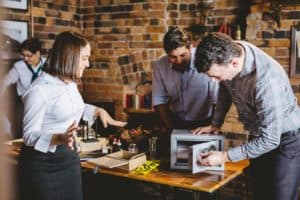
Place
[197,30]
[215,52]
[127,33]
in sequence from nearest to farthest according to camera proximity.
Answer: [215,52], [197,30], [127,33]

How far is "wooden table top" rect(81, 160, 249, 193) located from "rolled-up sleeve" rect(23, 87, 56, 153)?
60 cm

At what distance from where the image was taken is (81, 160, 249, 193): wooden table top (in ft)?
7.04

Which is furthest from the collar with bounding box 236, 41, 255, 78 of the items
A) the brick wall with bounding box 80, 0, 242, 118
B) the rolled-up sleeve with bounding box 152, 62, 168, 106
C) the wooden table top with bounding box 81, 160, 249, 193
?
the brick wall with bounding box 80, 0, 242, 118

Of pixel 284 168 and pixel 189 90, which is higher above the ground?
pixel 189 90

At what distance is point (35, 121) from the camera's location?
6.30 ft

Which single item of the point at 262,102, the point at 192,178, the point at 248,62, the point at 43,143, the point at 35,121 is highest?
the point at 248,62

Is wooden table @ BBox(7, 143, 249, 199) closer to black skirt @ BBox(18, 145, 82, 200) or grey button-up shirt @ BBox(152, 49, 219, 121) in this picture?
black skirt @ BBox(18, 145, 82, 200)

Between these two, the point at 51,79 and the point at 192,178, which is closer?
the point at 51,79

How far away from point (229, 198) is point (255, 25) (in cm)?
161

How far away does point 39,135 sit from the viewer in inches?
76.0

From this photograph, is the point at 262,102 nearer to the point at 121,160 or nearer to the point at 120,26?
the point at 121,160

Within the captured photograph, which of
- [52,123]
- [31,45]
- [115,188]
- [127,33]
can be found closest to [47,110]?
[52,123]

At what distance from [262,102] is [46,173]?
1.10 meters

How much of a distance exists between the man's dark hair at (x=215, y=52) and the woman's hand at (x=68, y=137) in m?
0.64
